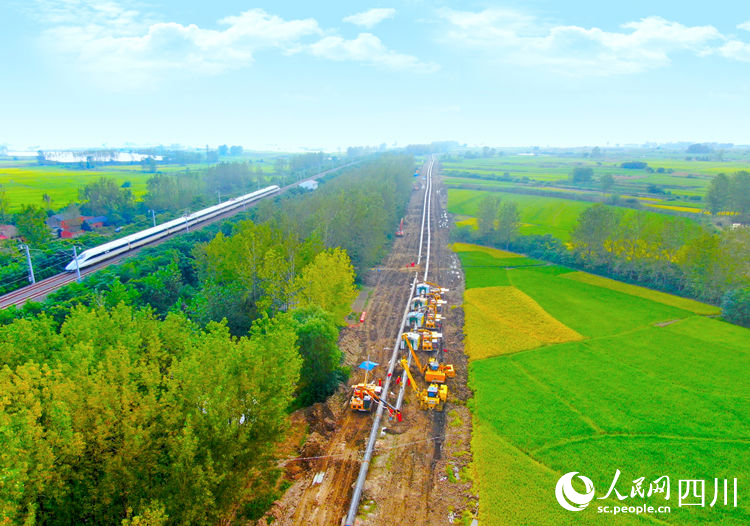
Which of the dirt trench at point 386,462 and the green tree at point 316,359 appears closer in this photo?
the dirt trench at point 386,462

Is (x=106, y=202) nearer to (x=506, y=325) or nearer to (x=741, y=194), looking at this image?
(x=506, y=325)

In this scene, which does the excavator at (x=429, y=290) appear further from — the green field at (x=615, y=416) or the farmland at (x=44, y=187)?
the farmland at (x=44, y=187)

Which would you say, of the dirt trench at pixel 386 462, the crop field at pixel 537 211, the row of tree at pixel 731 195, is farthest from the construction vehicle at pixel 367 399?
the row of tree at pixel 731 195

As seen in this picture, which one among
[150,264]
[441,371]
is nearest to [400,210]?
[150,264]

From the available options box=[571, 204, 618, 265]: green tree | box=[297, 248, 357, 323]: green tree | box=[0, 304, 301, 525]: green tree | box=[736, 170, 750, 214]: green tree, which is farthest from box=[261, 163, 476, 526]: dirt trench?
box=[736, 170, 750, 214]: green tree

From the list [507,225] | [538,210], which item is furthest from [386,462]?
[538,210]

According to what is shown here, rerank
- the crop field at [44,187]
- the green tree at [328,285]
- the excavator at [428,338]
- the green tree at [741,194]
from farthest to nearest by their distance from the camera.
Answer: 1. the crop field at [44,187]
2. the green tree at [741,194]
3. the excavator at [428,338]
4. the green tree at [328,285]

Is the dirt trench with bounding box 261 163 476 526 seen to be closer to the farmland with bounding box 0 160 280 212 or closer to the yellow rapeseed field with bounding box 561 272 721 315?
the yellow rapeseed field with bounding box 561 272 721 315
